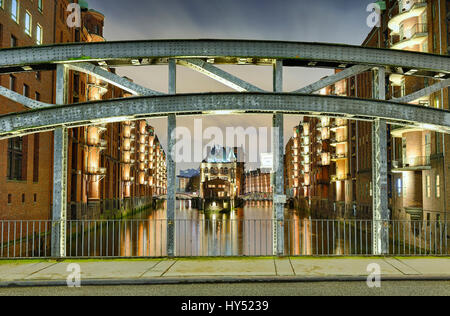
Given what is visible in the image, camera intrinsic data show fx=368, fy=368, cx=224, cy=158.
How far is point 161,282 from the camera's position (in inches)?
353

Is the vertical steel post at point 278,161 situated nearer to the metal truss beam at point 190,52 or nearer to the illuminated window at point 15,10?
the metal truss beam at point 190,52

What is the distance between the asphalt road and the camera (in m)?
7.98

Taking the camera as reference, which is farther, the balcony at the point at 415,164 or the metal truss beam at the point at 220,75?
the balcony at the point at 415,164

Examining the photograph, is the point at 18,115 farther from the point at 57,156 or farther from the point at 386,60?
the point at 386,60

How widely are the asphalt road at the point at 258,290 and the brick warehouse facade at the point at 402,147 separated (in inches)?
499

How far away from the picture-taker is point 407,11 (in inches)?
1174

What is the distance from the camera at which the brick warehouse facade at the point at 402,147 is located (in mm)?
25688

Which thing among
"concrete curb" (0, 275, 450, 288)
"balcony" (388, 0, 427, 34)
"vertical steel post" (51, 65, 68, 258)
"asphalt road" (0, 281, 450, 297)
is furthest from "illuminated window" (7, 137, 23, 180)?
"balcony" (388, 0, 427, 34)

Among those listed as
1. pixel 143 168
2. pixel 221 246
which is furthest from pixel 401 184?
pixel 143 168

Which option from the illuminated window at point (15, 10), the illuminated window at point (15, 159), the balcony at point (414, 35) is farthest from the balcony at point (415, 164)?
the illuminated window at point (15, 10)

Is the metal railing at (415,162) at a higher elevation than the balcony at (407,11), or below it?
below

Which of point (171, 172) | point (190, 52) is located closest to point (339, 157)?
point (190, 52)

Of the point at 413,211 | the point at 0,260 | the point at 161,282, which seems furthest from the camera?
the point at 413,211

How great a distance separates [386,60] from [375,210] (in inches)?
197
